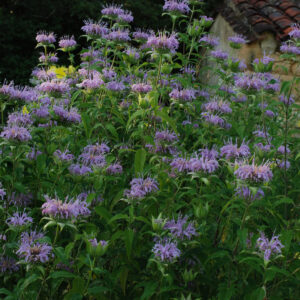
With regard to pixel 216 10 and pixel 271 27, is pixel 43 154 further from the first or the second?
pixel 216 10

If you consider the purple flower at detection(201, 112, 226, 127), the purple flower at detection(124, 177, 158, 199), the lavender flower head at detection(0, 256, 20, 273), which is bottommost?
the lavender flower head at detection(0, 256, 20, 273)

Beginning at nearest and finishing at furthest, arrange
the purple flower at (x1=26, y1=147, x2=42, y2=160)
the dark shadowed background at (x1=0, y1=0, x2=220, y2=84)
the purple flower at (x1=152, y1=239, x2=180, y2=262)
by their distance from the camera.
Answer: the purple flower at (x1=152, y1=239, x2=180, y2=262)
the purple flower at (x1=26, y1=147, x2=42, y2=160)
the dark shadowed background at (x1=0, y1=0, x2=220, y2=84)

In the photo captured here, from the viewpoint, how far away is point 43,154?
2520 mm

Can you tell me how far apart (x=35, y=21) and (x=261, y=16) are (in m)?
3.86

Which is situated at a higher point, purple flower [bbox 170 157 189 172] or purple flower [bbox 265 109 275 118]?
purple flower [bbox 170 157 189 172]

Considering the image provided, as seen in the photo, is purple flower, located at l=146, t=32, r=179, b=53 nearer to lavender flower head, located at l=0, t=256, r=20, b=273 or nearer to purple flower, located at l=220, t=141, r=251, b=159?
purple flower, located at l=220, t=141, r=251, b=159

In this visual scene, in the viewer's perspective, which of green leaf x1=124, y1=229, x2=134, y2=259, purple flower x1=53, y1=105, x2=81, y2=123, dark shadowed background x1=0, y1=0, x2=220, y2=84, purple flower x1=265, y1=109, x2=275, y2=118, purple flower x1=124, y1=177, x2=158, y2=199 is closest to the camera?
green leaf x1=124, y1=229, x2=134, y2=259

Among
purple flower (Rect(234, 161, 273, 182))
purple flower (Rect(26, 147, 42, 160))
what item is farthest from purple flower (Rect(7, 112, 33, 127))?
purple flower (Rect(234, 161, 273, 182))

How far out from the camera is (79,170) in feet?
7.79

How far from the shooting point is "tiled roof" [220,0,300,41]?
6.39 meters

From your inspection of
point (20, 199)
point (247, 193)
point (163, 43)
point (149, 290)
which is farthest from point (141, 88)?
point (149, 290)

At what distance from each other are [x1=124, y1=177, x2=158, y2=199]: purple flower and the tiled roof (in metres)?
4.24

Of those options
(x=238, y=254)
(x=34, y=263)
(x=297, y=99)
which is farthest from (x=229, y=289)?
(x=297, y=99)

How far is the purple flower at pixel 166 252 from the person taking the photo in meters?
1.94
